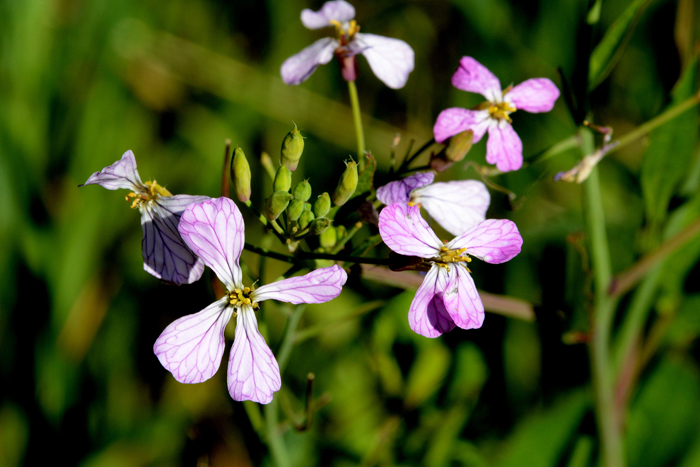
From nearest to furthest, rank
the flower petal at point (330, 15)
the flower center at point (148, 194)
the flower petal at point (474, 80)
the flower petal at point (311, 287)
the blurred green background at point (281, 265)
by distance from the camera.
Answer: the flower petal at point (311, 287) < the flower center at point (148, 194) < the flower petal at point (474, 80) < the flower petal at point (330, 15) < the blurred green background at point (281, 265)

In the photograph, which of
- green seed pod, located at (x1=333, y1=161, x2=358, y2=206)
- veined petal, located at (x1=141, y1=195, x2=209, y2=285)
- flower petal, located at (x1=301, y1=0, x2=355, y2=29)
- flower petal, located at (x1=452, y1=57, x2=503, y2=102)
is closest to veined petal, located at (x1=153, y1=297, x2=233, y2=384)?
veined petal, located at (x1=141, y1=195, x2=209, y2=285)

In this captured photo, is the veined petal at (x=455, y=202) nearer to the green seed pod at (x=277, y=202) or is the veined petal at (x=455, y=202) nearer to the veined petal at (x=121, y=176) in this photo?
the green seed pod at (x=277, y=202)

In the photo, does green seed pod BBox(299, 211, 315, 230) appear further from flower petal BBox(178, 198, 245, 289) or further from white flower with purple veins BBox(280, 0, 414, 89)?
white flower with purple veins BBox(280, 0, 414, 89)

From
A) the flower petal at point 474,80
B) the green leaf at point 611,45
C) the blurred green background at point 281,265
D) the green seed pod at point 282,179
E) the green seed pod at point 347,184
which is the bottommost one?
the blurred green background at point 281,265

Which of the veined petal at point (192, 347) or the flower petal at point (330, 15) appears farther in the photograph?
the flower petal at point (330, 15)

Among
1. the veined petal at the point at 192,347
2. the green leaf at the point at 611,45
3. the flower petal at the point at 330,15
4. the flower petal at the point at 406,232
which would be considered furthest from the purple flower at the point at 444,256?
the flower petal at the point at 330,15

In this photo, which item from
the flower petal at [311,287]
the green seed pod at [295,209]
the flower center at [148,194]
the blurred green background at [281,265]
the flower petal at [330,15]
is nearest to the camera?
the flower petal at [311,287]

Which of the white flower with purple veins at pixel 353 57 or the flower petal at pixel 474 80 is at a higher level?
the flower petal at pixel 474 80

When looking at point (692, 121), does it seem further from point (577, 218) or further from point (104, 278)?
point (104, 278)
